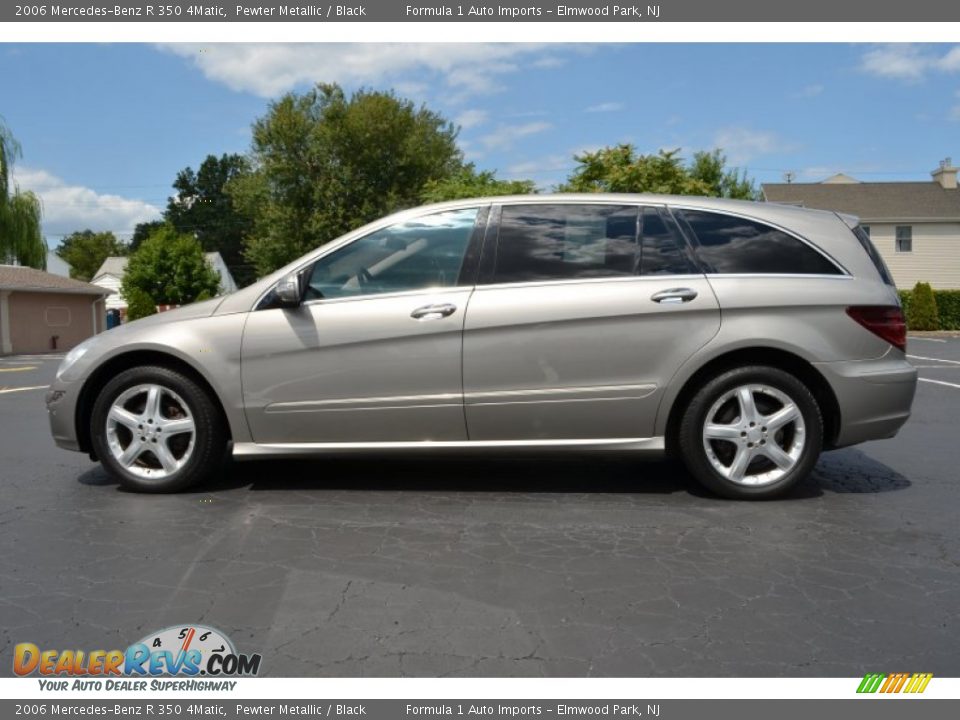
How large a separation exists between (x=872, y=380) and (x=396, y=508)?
9.01 feet

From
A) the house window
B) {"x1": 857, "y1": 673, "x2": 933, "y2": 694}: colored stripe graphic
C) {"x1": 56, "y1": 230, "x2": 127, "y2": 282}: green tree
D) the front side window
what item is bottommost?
{"x1": 857, "y1": 673, "x2": 933, "y2": 694}: colored stripe graphic

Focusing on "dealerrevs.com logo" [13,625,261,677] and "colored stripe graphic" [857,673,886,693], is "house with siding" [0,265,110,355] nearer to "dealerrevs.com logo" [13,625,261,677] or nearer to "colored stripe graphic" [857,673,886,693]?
"dealerrevs.com logo" [13,625,261,677]

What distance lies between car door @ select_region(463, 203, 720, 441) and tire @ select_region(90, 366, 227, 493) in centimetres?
157

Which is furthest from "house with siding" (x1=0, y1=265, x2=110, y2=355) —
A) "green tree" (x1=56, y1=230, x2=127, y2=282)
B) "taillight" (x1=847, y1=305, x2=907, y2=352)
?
"green tree" (x1=56, y1=230, x2=127, y2=282)

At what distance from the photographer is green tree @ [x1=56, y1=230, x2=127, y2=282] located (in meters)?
99.2

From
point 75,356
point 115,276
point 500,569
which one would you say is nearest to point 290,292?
point 75,356

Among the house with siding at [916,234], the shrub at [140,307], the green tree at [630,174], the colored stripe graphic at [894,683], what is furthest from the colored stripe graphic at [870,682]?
the shrub at [140,307]

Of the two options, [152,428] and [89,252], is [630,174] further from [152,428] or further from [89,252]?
[89,252]

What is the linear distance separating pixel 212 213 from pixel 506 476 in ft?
313

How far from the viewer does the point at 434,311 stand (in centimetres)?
443

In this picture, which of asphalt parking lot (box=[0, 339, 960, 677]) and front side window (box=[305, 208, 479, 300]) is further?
front side window (box=[305, 208, 479, 300])

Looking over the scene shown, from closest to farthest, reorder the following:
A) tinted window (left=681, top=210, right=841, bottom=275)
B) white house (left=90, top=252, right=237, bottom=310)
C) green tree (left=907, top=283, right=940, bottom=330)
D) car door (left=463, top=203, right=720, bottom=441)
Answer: car door (left=463, top=203, right=720, bottom=441)
tinted window (left=681, top=210, right=841, bottom=275)
green tree (left=907, top=283, right=940, bottom=330)
white house (left=90, top=252, right=237, bottom=310)

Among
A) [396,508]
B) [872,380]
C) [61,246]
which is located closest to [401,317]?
[396,508]

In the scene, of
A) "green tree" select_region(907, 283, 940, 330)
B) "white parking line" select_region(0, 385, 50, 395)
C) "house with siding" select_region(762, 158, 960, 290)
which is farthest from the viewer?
"house with siding" select_region(762, 158, 960, 290)
